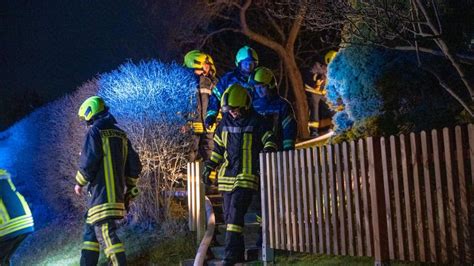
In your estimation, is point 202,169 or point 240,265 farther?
point 202,169

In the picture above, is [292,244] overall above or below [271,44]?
below

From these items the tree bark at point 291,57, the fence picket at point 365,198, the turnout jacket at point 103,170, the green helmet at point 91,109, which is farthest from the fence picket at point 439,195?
the tree bark at point 291,57

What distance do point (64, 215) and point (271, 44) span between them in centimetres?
855

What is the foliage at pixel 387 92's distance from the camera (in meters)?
8.42

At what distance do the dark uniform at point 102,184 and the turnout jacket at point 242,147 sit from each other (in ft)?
4.38

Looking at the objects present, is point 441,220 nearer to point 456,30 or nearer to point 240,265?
point 240,265

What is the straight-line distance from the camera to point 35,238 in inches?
452

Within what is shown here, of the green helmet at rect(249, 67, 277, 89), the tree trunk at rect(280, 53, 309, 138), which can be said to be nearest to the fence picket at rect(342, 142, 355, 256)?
the green helmet at rect(249, 67, 277, 89)

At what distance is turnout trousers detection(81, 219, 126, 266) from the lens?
23.4 ft

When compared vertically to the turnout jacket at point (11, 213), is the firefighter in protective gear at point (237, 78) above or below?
above

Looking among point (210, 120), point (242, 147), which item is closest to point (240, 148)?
point (242, 147)

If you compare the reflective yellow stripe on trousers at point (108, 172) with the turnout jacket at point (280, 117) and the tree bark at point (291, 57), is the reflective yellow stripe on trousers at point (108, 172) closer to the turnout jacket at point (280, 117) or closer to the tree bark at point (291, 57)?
the turnout jacket at point (280, 117)

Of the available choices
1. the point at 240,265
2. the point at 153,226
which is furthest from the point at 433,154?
the point at 153,226

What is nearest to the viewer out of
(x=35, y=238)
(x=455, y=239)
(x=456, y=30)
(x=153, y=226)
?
(x=455, y=239)
